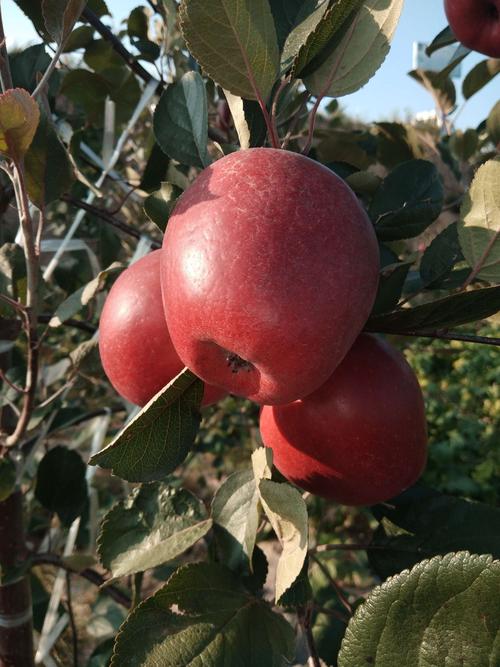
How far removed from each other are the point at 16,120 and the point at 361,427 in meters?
0.41

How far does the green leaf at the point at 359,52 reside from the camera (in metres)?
0.52

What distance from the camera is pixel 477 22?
1065 millimetres

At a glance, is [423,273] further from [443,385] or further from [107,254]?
[443,385]

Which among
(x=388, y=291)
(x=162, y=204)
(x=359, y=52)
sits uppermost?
(x=359, y=52)

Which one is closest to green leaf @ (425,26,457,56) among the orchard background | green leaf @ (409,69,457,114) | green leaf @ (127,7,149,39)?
the orchard background

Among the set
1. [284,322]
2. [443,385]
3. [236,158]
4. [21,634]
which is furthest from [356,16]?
[443,385]

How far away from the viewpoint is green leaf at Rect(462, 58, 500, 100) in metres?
1.38

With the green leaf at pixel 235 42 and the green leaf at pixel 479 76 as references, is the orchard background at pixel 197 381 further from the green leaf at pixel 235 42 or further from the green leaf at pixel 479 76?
the green leaf at pixel 479 76

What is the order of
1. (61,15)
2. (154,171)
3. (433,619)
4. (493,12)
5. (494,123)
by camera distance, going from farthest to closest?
(494,123) → (493,12) → (154,171) → (61,15) → (433,619)

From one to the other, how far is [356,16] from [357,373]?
316 millimetres

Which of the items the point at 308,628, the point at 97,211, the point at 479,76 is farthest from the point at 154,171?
the point at 479,76

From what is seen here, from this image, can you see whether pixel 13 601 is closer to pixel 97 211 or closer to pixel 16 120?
pixel 97 211

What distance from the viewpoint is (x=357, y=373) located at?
0.59 metres

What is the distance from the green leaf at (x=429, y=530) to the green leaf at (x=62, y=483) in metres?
0.50
